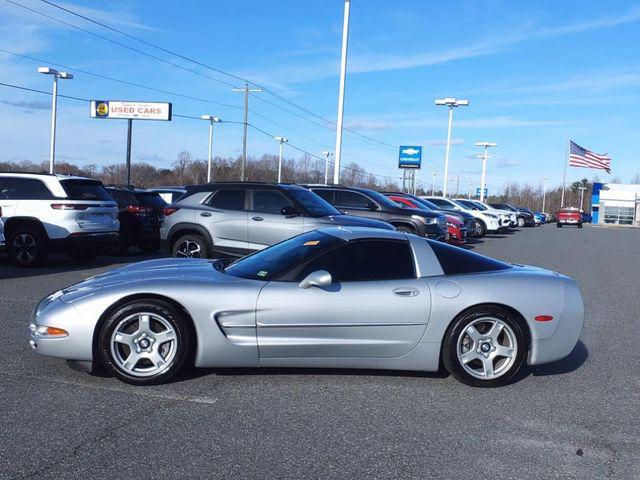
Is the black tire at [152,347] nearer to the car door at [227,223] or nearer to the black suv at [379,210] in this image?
the car door at [227,223]

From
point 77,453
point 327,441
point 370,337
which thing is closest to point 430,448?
point 327,441

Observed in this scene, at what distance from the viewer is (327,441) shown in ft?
14.6

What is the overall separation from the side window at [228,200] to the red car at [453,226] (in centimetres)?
866

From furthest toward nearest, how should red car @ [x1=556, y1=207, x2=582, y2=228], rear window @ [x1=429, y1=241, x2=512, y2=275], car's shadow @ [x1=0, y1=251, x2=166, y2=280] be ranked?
red car @ [x1=556, y1=207, x2=582, y2=228], car's shadow @ [x1=0, y1=251, x2=166, y2=280], rear window @ [x1=429, y1=241, x2=512, y2=275]

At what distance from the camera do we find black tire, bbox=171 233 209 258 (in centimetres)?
1242

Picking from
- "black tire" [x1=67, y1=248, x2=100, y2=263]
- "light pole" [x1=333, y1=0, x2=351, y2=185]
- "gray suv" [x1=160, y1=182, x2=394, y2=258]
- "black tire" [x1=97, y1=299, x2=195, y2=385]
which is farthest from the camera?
"light pole" [x1=333, y1=0, x2=351, y2=185]

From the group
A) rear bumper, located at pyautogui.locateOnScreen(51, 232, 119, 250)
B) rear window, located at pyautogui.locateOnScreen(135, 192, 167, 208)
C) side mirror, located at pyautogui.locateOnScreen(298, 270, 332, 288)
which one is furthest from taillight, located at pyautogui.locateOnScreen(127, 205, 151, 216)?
side mirror, located at pyautogui.locateOnScreen(298, 270, 332, 288)

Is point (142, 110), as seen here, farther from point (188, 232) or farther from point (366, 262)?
point (366, 262)

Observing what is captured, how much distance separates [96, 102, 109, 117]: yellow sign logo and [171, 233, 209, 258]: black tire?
3109 centimetres

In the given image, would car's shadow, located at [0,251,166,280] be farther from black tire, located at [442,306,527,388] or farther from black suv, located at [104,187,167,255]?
black tire, located at [442,306,527,388]

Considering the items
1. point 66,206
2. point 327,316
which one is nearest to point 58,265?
point 66,206

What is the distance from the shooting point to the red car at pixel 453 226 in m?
20.4

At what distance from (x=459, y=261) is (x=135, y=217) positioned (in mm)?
10715

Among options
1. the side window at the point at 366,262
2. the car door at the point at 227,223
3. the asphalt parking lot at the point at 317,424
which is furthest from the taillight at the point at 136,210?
the side window at the point at 366,262
